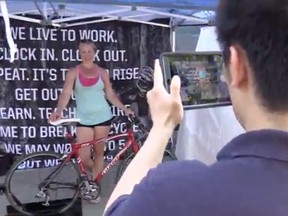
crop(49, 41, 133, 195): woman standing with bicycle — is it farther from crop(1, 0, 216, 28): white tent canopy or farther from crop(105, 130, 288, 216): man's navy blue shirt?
crop(105, 130, 288, 216): man's navy blue shirt

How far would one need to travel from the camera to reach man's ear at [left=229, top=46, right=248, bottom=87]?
2.83 ft

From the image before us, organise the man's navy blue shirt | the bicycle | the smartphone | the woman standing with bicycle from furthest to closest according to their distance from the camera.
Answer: the woman standing with bicycle → the bicycle → the smartphone → the man's navy blue shirt

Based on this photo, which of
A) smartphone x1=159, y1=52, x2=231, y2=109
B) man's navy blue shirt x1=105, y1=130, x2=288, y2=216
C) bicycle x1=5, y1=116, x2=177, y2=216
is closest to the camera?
man's navy blue shirt x1=105, y1=130, x2=288, y2=216

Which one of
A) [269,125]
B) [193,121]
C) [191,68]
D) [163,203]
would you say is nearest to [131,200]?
[163,203]

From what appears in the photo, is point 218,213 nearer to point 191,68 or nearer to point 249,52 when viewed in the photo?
point 249,52

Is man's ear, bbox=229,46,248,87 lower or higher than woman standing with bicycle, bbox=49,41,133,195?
higher

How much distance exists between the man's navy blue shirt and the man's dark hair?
0.06 metres

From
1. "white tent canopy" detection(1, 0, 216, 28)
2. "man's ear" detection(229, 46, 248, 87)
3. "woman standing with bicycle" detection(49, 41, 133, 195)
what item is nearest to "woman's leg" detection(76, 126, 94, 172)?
"woman standing with bicycle" detection(49, 41, 133, 195)

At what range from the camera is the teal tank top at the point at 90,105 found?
5.72 m

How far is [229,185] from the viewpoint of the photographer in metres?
0.82

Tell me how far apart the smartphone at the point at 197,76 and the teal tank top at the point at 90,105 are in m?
4.42

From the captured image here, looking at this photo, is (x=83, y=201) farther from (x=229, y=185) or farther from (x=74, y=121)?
(x=229, y=185)

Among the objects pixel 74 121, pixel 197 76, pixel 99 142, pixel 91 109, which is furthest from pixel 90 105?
pixel 197 76

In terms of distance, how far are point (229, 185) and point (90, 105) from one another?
4957 mm
